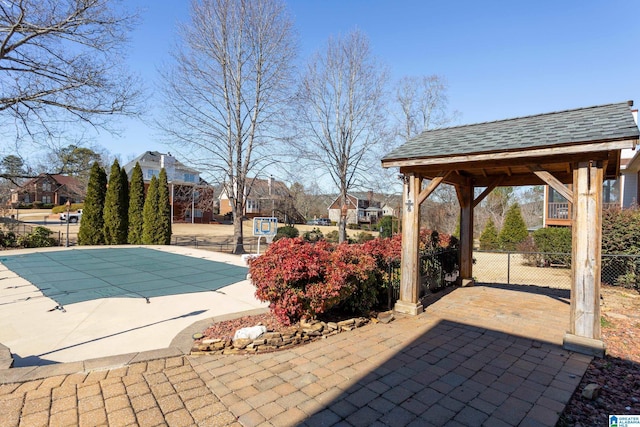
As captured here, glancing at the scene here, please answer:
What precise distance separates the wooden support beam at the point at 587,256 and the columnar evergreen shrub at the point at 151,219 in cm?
1855

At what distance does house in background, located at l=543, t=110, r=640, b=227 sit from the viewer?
1362 cm

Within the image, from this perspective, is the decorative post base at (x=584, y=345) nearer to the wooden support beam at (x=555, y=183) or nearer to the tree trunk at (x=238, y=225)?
the wooden support beam at (x=555, y=183)

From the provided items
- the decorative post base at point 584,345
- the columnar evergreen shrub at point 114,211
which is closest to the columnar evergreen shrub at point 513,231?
the decorative post base at point 584,345

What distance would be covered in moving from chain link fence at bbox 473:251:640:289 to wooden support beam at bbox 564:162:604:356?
15.4 feet

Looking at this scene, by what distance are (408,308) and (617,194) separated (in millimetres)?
17772

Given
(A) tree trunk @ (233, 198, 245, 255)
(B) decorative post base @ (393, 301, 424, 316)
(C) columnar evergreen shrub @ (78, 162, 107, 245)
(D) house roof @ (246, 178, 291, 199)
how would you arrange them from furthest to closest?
(D) house roof @ (246, 178, 291, 199) → (C) columnar evergreen shrub @ (78, 162, 107, 245) → (A) tree trunk @ (233, 198, 245, 255) → (B) decorative post base @ (393, 301, 424, 316)

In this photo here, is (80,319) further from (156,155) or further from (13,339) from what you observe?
(156,155)

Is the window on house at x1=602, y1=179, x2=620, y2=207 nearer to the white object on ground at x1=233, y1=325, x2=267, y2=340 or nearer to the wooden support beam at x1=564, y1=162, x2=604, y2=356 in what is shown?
the wooden support beam at x1=564, y1=162, x2=604, y2=356

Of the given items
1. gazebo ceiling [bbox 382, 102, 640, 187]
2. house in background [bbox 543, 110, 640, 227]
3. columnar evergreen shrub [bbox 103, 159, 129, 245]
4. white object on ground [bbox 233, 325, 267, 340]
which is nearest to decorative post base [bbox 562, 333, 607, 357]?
gazebo ceiling [bbox 382, 102, 640, 187]

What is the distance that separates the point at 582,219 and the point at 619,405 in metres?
2.14

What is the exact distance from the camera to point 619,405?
2.82 metres

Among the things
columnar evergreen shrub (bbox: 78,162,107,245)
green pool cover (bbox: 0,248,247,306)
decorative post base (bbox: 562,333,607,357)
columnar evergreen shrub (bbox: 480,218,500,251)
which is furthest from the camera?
columnar evergreen shrub (bbox: 480,218,500,251)

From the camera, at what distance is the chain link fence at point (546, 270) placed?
29.1 ft

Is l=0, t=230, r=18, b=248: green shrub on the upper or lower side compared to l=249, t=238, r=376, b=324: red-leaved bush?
lower
